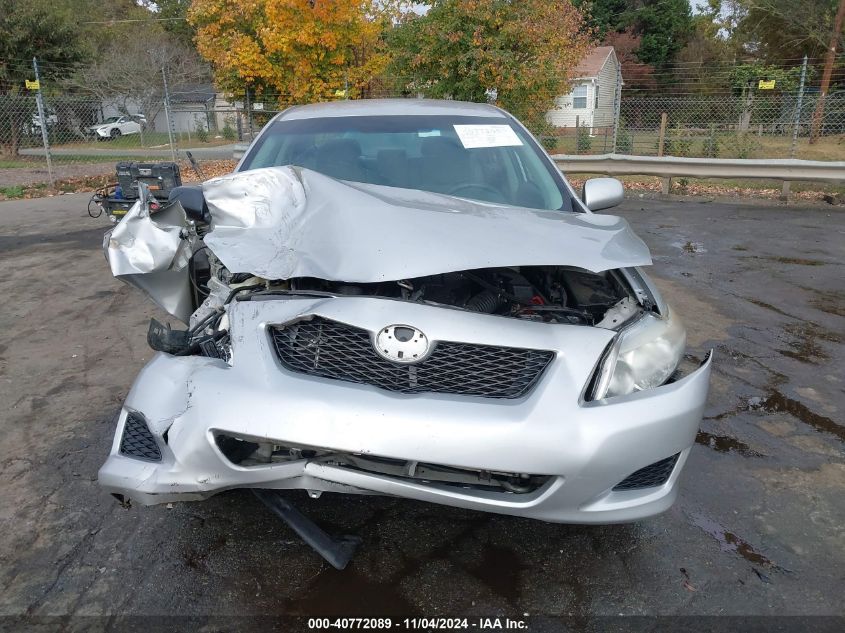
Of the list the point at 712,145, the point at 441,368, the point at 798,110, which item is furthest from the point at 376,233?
the point at 712,145

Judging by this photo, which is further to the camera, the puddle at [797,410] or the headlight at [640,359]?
the puddle at [797,410]

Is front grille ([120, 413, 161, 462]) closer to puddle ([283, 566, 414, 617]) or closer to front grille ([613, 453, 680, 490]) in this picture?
puddle ([283, 566, 414, 617])

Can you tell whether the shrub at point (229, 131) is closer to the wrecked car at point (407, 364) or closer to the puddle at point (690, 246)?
the puddle at point (690, 246)

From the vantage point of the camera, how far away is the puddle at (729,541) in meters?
2.47

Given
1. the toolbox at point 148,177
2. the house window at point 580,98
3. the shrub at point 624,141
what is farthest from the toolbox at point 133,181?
the house window at point 580,98

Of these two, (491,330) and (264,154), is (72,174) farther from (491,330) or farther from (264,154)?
(491,330)

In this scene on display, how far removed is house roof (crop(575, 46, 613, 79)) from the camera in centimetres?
3750

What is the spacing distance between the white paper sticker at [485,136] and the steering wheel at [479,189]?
275mm

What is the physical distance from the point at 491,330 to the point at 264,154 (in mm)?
2181

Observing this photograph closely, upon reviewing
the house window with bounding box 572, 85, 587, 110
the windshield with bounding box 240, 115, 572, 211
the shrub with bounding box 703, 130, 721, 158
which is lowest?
the shrub with bounding box 703, 130, 721, 158

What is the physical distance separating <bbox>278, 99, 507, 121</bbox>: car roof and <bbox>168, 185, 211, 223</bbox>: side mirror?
123 cm

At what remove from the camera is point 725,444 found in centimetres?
335

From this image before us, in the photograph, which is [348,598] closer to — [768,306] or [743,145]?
[768,306]

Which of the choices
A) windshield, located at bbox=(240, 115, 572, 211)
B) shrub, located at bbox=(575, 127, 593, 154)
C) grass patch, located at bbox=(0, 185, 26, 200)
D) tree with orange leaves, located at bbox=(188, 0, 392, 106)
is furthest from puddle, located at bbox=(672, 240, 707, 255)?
tree with orange leaves, located at bbox=(188, 0, 392, 106)
